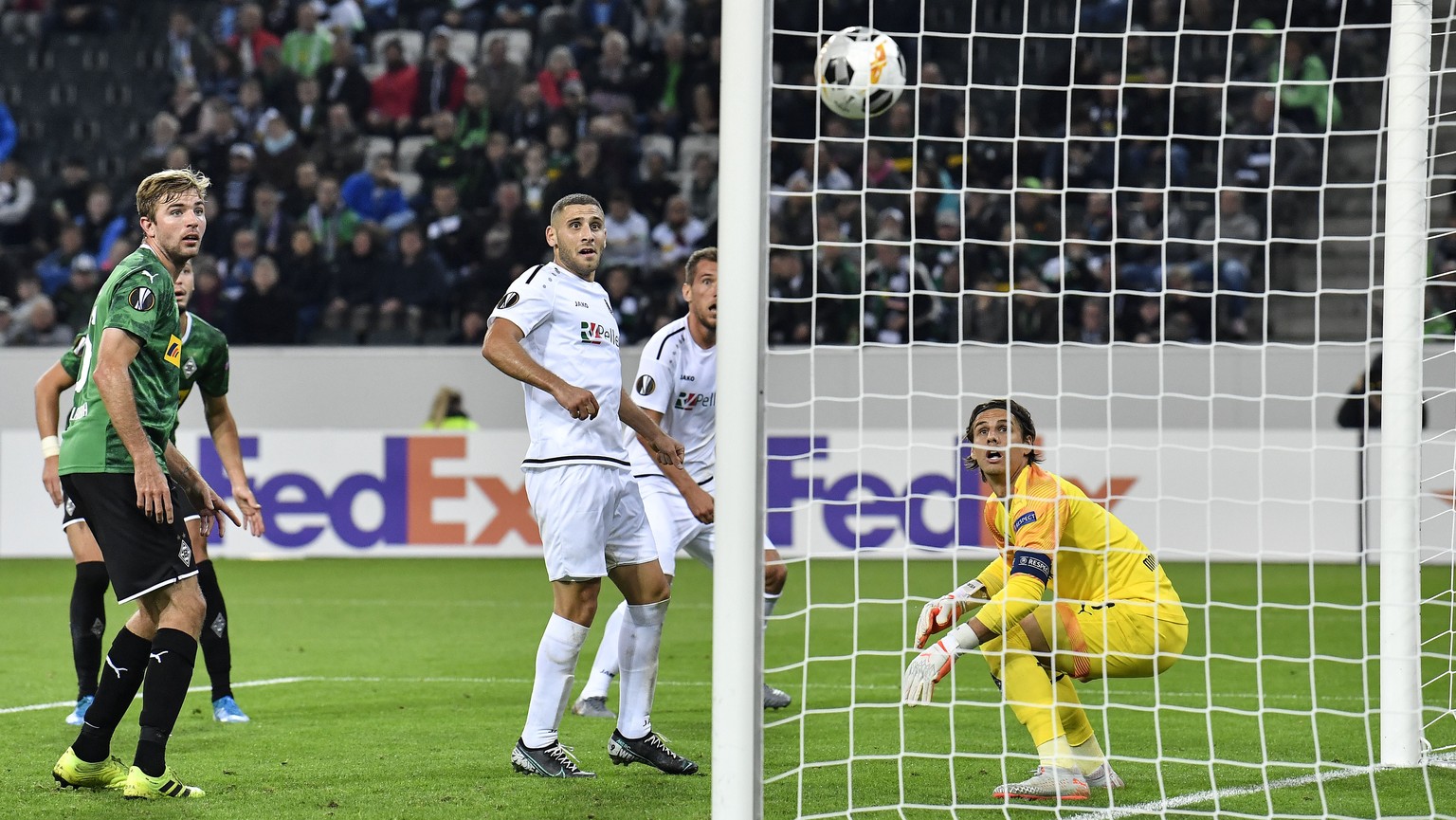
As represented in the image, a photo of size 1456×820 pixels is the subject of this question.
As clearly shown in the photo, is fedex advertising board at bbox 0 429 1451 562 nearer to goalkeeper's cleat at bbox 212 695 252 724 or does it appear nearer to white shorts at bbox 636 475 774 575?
white shorts at bbox 636 475 774 575

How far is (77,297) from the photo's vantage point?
17.2 m

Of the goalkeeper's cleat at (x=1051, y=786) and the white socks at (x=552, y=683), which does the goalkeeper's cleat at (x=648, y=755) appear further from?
the goalkeeper's cleat at (x=1051, y=786)

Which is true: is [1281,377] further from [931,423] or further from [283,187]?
[283,187]

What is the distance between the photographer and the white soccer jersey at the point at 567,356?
5676 millimetres

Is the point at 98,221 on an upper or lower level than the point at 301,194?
lower

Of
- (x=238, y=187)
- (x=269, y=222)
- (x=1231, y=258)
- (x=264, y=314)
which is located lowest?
(x=264, y=314)

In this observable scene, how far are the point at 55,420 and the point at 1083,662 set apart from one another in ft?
14.1

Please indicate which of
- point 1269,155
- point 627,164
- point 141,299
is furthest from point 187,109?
point 141,299

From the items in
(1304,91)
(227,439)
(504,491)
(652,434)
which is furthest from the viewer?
(1304,91)

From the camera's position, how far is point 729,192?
4211 mm

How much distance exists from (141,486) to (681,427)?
2734mm

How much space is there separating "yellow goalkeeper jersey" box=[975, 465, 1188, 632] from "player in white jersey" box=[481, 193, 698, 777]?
1.28 m

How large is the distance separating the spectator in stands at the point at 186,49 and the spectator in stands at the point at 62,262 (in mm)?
2530

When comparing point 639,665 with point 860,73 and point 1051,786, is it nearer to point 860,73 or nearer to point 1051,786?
point 1051,786
